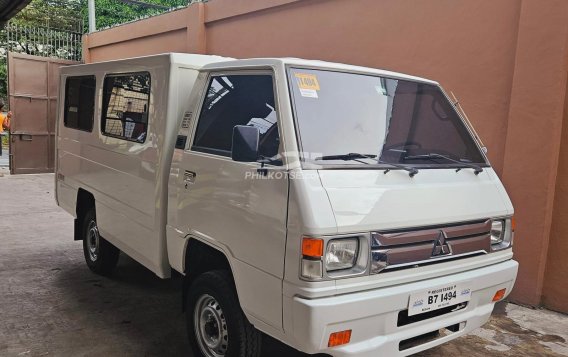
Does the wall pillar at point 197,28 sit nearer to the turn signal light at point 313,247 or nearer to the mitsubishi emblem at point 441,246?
the mitsubishi emblem at point 441,246

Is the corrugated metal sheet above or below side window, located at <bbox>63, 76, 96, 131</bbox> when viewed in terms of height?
above

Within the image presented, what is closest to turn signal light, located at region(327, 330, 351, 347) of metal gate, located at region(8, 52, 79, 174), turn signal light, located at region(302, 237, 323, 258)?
turn signal light, located at region(302, 237, 323, 258)

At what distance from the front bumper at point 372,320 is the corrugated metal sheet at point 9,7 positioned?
9.61 metres

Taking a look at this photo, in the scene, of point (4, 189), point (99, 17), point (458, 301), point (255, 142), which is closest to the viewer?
point (255, 142)

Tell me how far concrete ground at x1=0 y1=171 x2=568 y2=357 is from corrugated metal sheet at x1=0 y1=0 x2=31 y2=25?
5.74 metres

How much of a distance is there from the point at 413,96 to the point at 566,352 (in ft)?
7.92

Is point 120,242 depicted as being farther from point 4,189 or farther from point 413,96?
point 4,189

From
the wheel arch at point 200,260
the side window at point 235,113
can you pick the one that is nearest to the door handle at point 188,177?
the side window at point 235,113

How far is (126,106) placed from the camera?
4.36 meters

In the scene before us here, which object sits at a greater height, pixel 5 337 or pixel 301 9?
pixel 301 9

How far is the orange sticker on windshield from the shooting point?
289cm

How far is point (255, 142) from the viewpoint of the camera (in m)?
2.69

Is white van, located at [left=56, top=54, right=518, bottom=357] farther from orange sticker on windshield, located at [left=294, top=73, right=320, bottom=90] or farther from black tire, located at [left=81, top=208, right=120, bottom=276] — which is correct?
black tire, located at [left=81, top=208, right=120, bottom=276]

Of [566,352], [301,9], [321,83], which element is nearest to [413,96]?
[321,83]
